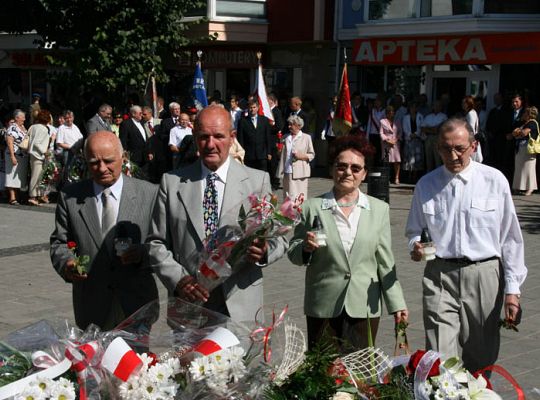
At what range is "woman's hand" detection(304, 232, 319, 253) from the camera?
5044mm

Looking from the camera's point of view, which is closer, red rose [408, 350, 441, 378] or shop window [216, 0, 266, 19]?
red rose [408, 350, 441, 378]

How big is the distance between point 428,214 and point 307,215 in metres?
0.75

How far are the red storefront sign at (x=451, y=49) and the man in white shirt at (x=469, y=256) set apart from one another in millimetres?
15584

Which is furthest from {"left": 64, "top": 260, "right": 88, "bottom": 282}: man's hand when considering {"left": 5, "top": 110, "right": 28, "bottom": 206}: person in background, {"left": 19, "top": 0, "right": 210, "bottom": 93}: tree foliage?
{"left": 19, "top": 0, "right": 210, "bottom": 93}: tree foliage

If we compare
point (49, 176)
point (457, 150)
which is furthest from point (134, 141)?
point (457, 150)

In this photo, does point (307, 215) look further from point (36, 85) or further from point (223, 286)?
point (36, 85)

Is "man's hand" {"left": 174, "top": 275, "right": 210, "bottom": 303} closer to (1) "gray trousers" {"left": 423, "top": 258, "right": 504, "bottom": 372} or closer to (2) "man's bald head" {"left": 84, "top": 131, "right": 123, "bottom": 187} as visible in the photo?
(2) "man's bald head" {"left": 84, "top": 131, "right": 123, "bottom": 187}

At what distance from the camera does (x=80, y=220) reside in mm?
5188

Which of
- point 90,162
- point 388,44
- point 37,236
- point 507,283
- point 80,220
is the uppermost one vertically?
point 388,44

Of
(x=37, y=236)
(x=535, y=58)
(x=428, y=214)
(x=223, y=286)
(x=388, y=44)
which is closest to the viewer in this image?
(x=223, y=286)

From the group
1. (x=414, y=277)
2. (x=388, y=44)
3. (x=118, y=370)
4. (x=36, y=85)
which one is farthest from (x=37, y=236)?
(x=36, y=85)

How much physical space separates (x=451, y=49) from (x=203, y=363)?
19583 mm

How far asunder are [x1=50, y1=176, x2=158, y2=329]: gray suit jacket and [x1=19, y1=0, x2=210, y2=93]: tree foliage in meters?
14.1

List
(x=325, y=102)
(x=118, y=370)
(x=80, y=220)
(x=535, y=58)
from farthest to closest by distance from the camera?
(x=325, y=102) → (x=535, y=58) → (x=80, y=220) → (x=118, y=370)
